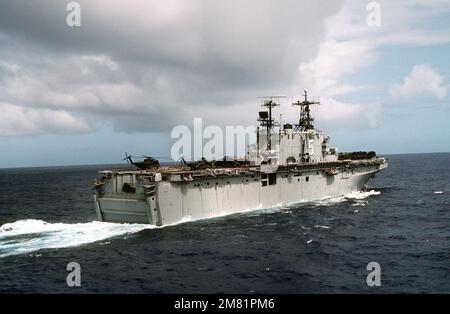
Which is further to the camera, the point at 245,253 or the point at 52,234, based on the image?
the point at 52,234

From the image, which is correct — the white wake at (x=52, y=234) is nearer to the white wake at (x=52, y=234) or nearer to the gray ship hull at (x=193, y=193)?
the white wake at (x=52, y=234)

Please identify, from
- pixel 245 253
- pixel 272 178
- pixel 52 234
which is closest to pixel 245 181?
pixel 272 178

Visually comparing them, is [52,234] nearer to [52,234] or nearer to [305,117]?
[52,234]

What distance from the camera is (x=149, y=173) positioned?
3272 cm

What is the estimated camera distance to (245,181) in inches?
1524

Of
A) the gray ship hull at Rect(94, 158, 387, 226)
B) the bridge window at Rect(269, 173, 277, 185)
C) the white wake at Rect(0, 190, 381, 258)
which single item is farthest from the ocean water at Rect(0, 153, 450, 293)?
the bridge window at Rect(269, 173, 277, 185)

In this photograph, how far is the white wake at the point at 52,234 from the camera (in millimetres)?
27750

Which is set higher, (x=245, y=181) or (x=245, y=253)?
(x=245, y=181)

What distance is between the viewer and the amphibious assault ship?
3275 centimetres

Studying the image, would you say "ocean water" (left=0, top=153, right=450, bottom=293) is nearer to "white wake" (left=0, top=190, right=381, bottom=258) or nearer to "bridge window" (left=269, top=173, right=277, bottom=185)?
"white wake" (left=0, top=190, right=381, bottom=258)

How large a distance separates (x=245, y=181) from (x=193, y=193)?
625 centimetres

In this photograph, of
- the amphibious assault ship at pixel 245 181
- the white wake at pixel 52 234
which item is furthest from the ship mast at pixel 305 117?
the white wake at pixel 52 234

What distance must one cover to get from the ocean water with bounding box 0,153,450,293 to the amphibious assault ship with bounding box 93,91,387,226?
1.37m
